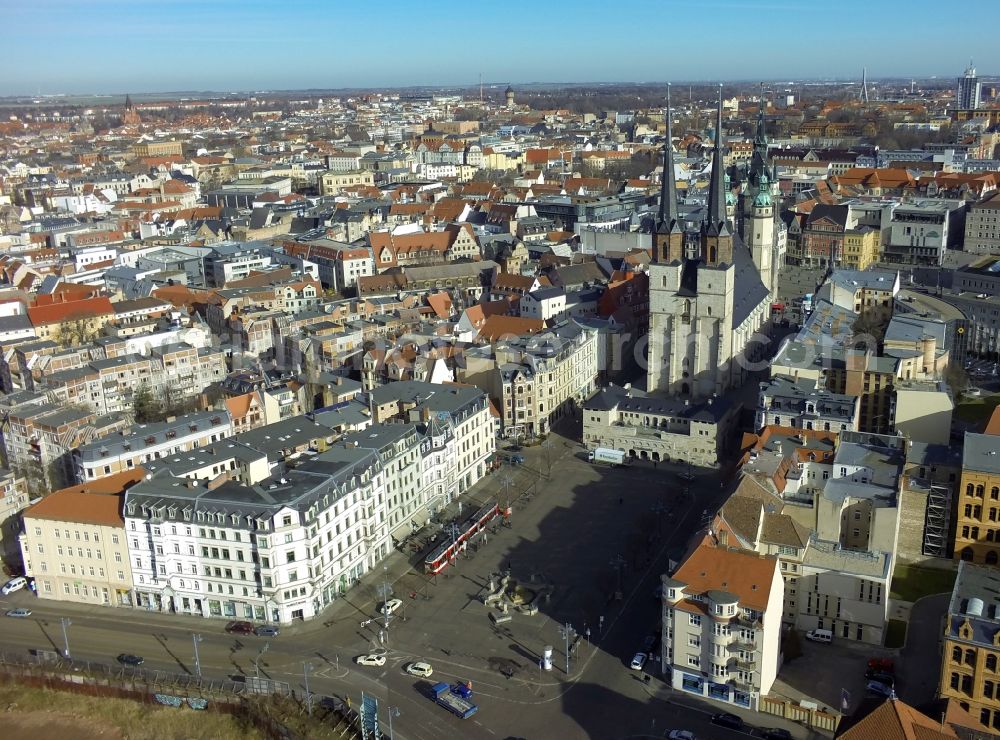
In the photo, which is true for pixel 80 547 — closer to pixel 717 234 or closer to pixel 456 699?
pixel 456 699

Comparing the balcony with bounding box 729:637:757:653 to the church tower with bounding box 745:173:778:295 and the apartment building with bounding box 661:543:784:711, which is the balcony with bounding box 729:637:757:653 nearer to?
the apartment building with bounding box 661:543:784:711

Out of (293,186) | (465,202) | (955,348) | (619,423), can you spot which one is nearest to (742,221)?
(955,348)

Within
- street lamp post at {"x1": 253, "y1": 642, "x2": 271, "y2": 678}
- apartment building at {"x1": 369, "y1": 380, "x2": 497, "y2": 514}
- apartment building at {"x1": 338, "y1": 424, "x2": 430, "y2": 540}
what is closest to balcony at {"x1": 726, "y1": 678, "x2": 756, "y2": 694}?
street lamp post at {"x1": 253, "y1": 642, "x2": 271, "y2": 678}

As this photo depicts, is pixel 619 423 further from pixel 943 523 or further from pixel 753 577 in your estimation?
pixel 753 577

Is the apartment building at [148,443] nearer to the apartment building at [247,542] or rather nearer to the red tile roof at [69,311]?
the apartment building at [247,542]

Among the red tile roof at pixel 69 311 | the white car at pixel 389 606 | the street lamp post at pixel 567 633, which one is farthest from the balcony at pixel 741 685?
the red tile roof at pixel 69 311
